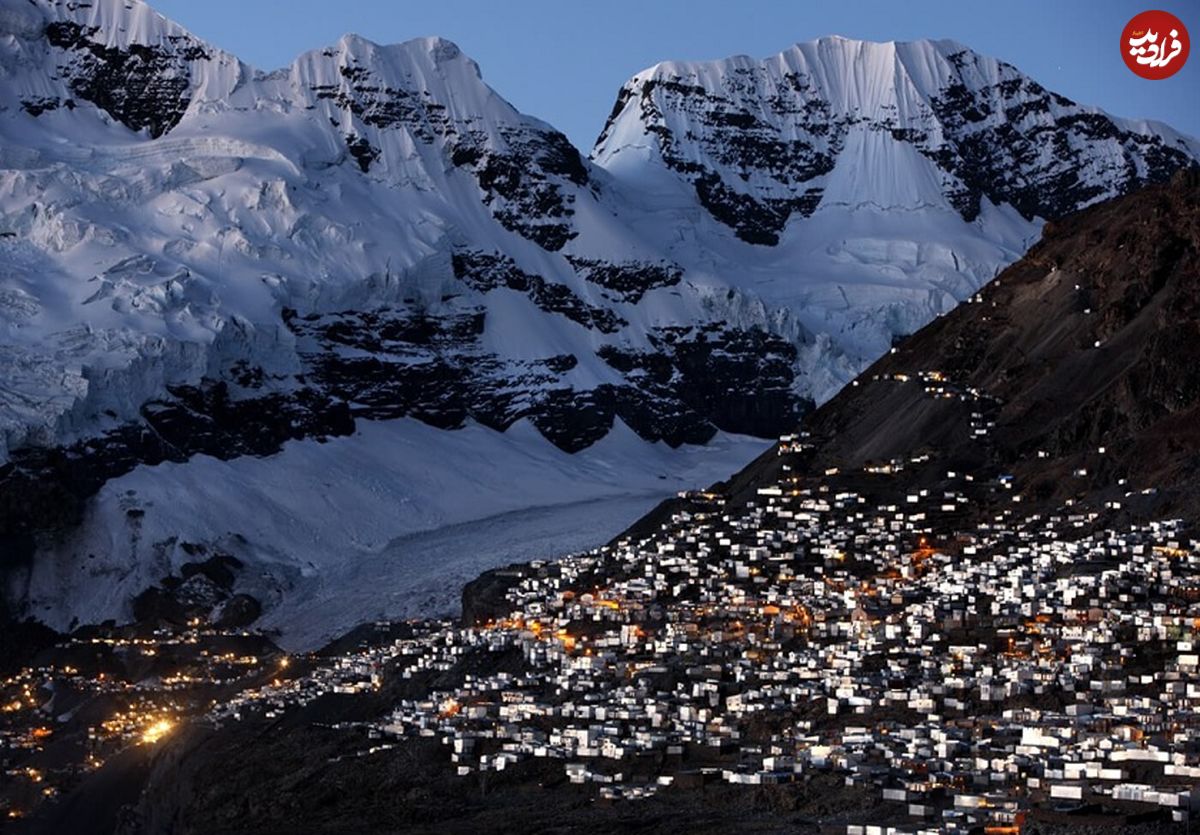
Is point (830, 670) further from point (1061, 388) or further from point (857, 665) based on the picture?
point (1061, 388)

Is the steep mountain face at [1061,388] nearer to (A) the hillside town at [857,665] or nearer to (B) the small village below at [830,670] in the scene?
(B) the small village below at [830,670]

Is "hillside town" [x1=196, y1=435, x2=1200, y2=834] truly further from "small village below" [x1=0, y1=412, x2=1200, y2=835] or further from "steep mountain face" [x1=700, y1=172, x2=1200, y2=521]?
"steep mountain face" [x1=700, y1=172, x2=1200, y2=521]

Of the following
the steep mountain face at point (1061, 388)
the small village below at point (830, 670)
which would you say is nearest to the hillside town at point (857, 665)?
the small village below at point (830, 670)

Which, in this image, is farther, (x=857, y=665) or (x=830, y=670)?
(x=830, y=670)

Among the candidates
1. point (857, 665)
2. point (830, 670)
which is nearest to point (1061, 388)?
point (857, 665)

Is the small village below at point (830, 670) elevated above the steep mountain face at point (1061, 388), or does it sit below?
below

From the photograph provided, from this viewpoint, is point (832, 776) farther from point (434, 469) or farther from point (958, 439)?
point (434, 469)

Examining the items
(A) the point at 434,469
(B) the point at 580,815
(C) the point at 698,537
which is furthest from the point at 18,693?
(A) the point at 434,469

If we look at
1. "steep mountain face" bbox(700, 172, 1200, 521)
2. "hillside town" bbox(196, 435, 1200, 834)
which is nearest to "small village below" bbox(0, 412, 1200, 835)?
"hillside town" bbox(196, 435, 1200, 834)
